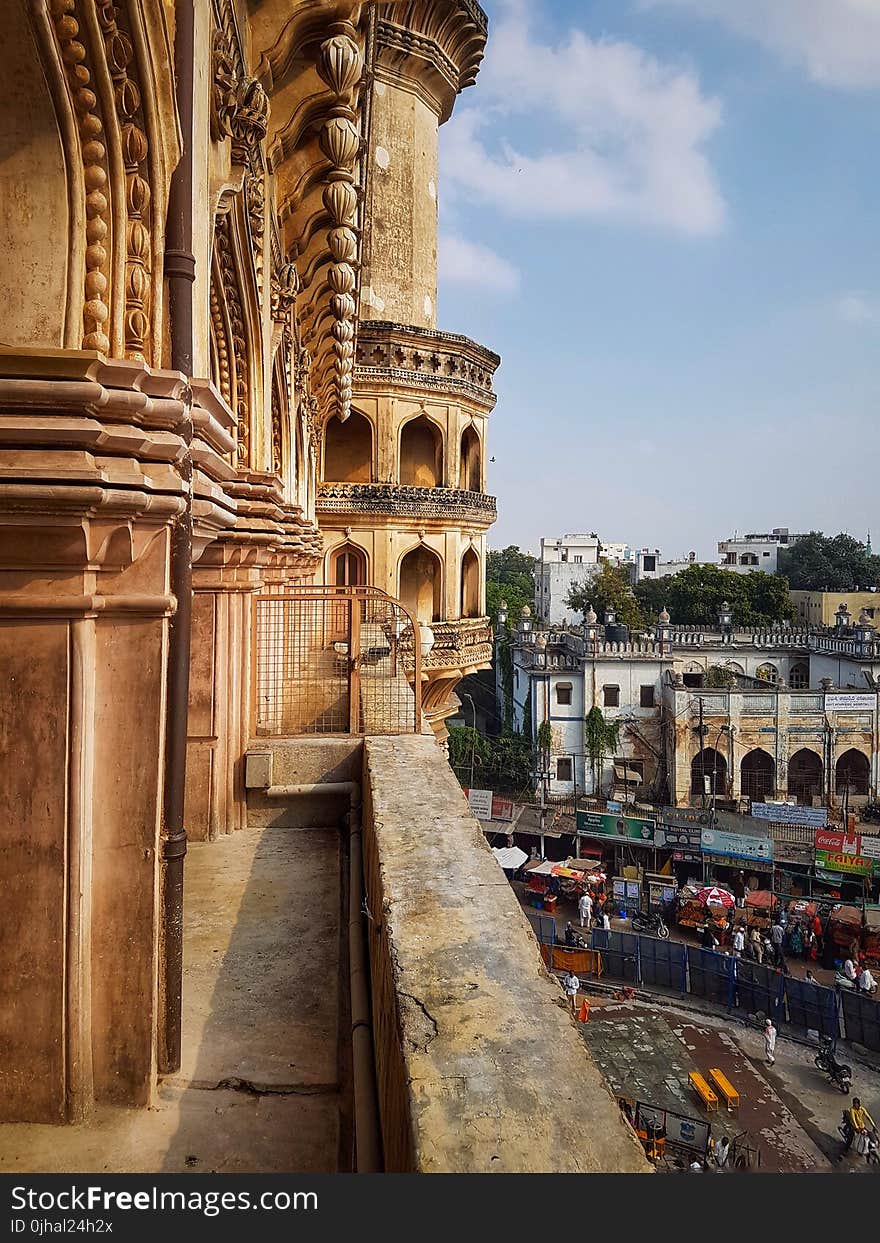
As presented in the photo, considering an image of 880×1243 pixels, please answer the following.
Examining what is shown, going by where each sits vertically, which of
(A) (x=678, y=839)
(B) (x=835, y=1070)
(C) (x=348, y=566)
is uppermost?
(C) (x=348, y=566)

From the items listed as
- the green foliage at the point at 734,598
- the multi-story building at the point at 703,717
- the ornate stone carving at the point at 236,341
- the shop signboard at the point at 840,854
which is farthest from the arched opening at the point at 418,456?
the green foliage at the point at 734,598

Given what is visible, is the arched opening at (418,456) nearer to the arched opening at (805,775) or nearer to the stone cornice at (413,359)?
the stone cornice at (413,359)

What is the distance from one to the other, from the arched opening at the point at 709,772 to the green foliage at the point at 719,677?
10.9 feet

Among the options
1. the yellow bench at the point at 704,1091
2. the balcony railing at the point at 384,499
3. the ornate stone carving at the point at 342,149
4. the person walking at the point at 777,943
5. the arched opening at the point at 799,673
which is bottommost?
the yellow bench at the point at 704,1091

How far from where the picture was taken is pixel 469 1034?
2.40m

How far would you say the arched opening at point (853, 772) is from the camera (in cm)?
3506

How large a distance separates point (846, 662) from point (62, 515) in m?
40.5

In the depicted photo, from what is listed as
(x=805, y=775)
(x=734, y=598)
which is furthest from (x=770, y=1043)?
(x=734, y=598)

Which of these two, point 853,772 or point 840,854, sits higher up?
point 853,772

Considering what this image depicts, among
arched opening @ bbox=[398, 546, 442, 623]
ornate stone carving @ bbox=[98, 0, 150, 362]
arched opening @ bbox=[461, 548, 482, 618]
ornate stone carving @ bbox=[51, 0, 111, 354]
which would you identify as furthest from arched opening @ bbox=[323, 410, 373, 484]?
ornate stone carving @ bbox=[51, 0, 111, 354]

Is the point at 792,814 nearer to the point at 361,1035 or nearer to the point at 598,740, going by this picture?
the point at 598,740

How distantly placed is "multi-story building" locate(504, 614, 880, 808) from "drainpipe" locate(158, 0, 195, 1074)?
33958mm

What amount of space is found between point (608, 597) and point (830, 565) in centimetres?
2497

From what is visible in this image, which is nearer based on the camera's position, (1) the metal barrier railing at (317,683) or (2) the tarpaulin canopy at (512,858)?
(1) the metal barrier railing at (317,683)
